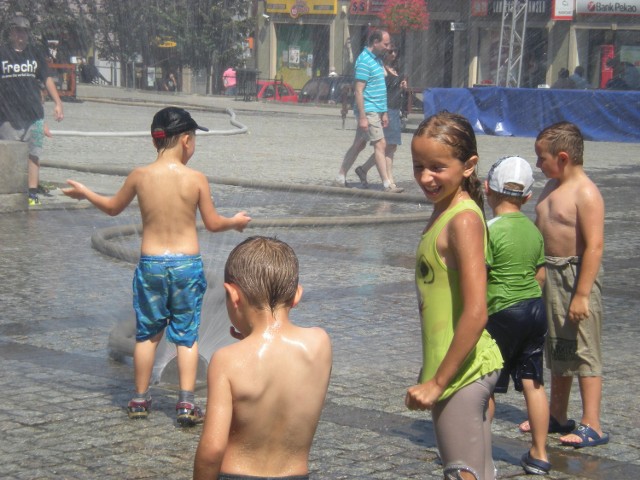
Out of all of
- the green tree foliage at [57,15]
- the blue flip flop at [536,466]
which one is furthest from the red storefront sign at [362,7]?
the blue flip flop at [536,466]

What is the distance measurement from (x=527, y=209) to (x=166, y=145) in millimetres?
8536

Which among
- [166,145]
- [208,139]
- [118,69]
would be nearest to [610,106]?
[208,139]

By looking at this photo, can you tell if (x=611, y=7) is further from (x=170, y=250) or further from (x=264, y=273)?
(x=264, y=273)

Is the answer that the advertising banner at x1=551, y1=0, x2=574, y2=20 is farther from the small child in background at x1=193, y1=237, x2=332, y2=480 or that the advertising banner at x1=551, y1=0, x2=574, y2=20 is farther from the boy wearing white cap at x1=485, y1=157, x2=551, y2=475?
the small child in background at x1=193, y1=237, x2=332, y2=480

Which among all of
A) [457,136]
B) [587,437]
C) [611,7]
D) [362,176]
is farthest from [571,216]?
[611,7]

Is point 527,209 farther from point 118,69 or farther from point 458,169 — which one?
point 118,69

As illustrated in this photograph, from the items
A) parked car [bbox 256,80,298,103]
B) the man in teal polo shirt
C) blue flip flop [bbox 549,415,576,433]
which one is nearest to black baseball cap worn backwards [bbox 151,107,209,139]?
blue flip flop [bbox 549,415,576,433]

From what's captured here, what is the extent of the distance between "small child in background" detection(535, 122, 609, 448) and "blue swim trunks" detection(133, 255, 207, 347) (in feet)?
5.16

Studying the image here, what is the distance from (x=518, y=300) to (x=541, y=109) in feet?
76.6

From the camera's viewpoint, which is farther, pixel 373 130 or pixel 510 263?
pixel 373 130

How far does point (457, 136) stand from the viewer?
333 cm

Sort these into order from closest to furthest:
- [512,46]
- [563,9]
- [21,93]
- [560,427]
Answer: [560,427], [21,93], [512,46], [563,9]

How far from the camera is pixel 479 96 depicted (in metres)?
27.7

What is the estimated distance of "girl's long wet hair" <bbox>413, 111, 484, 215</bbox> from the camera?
332cm
